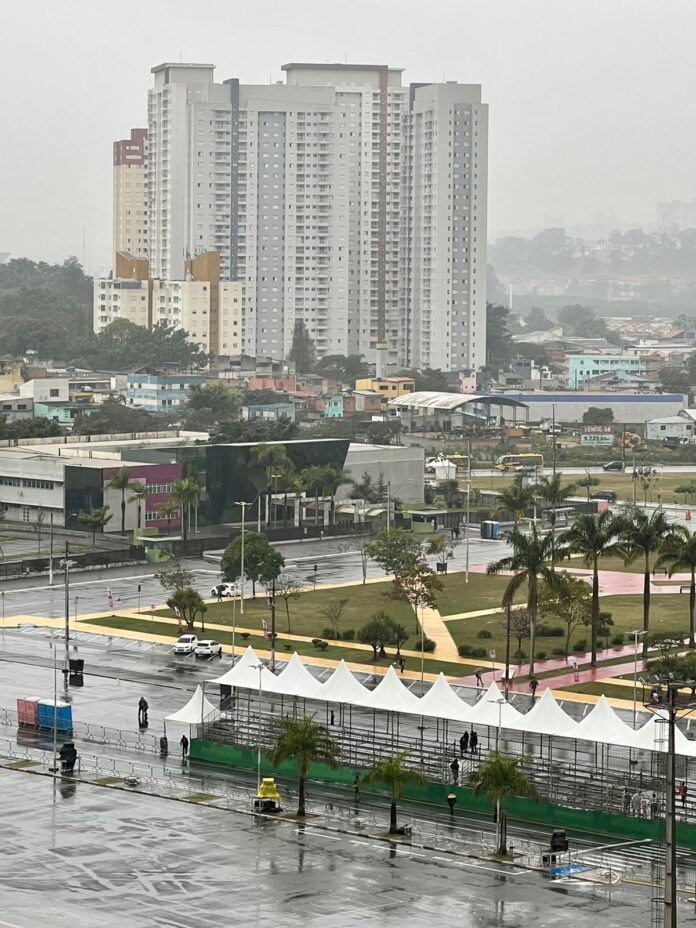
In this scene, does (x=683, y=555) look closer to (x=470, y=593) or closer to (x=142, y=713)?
(x=470, y=593)

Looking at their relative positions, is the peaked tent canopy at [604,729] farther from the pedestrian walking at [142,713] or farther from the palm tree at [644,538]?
the palm tree at [644,538]

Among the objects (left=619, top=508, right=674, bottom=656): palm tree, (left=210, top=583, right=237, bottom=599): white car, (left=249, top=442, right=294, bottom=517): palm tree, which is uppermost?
(left=249, top=442, right=294, bottom=517): palm tree

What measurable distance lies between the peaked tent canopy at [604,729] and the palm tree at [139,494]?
64.7 meters

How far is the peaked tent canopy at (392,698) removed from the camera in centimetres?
5944

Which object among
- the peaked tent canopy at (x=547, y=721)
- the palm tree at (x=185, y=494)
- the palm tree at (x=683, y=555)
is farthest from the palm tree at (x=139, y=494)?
the peaked tent canopy at (x=547, y=721)

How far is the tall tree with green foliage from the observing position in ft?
295

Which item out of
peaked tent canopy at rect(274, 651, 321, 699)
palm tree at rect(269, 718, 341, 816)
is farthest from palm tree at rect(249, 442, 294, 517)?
palm tree at rect(269, 718, 341, 816)

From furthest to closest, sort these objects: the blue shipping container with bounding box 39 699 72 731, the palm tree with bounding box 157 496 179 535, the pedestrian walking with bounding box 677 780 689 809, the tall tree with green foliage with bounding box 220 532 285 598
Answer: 1. the palm tree with bounding box 157 496 179 535
2. the tall tree with green foliage with bounding box 220 532 285 598
3. the blue shipping container with bounding box 39 699 72 731
4. the pedestrian walking with bounding box 677 780 689 809

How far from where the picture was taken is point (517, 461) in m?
168

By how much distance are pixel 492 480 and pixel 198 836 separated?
10459 centimetres

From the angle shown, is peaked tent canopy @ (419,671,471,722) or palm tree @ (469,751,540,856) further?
peaked tent canopy @ (419,671,471,722)

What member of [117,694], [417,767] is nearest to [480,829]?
[417,767]

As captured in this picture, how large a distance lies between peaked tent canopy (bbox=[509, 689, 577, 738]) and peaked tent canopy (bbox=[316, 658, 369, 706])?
5.78 m

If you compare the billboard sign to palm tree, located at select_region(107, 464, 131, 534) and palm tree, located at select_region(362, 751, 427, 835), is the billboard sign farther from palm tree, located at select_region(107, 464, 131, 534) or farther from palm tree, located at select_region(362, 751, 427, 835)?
palm tree, located at select_region(362, 751, 427, 835)
